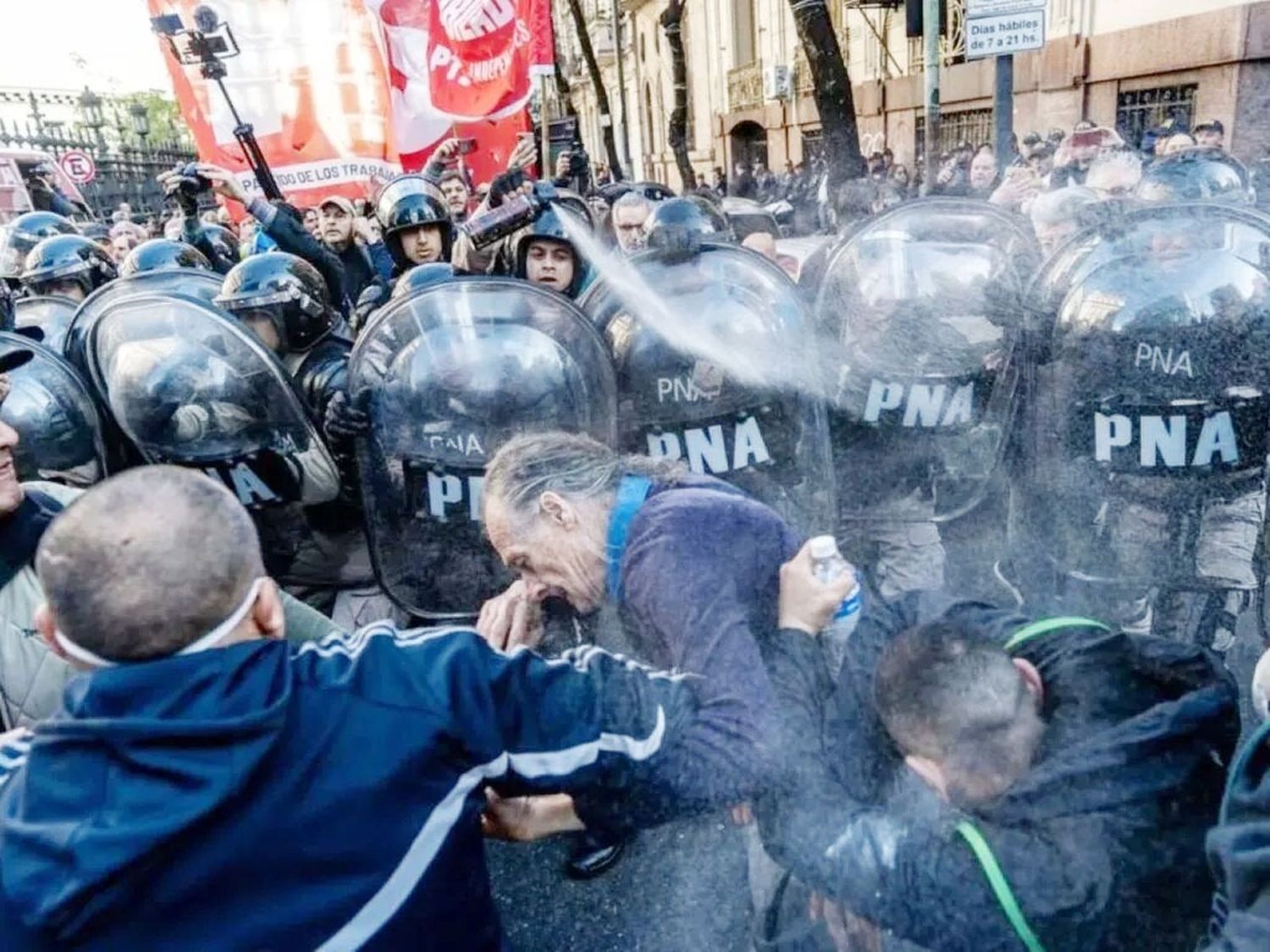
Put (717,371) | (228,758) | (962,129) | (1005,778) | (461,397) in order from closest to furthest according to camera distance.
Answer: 1. (228,758)
2. (1005,778)
3. (461,397)
4. (717,371)
5. (962,129)

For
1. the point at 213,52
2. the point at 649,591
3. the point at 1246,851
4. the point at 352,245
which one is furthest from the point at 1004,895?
the point at 213,52

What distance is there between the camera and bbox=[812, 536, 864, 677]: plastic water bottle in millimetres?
1655

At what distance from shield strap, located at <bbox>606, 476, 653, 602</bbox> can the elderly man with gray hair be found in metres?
3.26

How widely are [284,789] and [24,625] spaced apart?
109 cm

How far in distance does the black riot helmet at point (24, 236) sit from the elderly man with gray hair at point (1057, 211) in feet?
18.3

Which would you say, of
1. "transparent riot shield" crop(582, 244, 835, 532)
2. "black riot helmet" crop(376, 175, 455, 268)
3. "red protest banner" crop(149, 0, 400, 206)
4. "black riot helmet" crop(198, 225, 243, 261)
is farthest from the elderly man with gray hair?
"black riot helmet" crop(198, 225, 243, 261)

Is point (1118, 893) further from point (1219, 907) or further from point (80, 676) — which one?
point (80, 676)

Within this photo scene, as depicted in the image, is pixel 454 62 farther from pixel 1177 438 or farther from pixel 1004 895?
pixel 1004 895

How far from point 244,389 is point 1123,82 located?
15.0 m

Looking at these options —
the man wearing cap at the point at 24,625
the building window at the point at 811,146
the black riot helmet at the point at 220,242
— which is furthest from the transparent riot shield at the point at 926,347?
the building window at the point at 811,146

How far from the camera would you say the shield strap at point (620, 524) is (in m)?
1.79

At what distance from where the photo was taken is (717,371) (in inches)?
112

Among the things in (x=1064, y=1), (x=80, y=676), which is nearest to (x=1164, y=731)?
(x=80, y=676)

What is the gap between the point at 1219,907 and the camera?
1299mm
